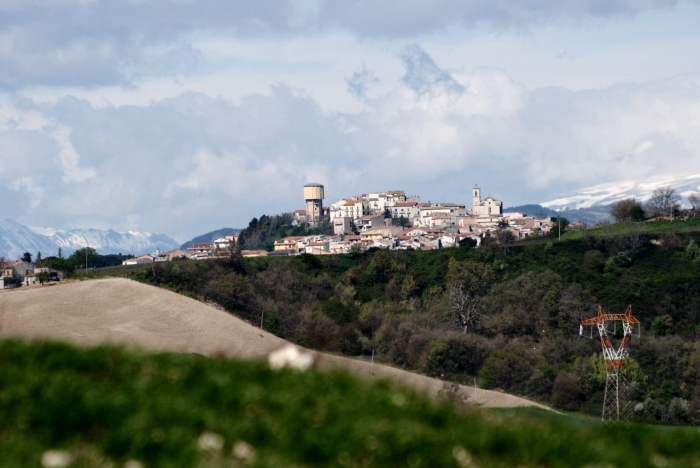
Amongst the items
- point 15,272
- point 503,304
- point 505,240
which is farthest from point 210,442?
point 505,240

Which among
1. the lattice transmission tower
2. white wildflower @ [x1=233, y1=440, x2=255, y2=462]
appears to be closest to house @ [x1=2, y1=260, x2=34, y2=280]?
the lattice transmission tower

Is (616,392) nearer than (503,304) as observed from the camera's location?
Yes

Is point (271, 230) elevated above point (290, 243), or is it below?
above

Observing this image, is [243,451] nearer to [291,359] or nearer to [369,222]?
[291,359]

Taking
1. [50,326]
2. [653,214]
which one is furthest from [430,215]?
[50,326]

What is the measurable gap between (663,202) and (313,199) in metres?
55.3

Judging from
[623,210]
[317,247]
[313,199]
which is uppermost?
[313,199]

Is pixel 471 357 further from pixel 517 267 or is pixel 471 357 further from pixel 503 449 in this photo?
pixel 503 449

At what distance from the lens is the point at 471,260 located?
223 feet

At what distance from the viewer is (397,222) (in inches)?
4803

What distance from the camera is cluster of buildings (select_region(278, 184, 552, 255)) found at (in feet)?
A: 317

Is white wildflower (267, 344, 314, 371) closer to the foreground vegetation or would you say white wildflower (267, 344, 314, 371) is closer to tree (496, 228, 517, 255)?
the foreground vegetation

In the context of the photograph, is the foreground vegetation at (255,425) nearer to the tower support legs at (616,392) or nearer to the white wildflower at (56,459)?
the white wildflower at (56,459)

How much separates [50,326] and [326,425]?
23.4 meters
